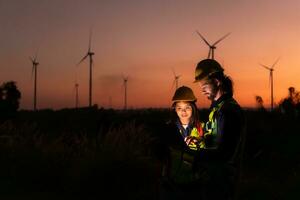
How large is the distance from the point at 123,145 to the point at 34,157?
7.47 feet

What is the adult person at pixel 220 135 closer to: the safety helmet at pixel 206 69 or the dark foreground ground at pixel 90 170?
the safety helmet at pixel 206 69

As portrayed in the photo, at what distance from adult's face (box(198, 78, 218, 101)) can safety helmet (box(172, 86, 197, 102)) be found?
2.19 feet

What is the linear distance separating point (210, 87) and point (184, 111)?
720 mm

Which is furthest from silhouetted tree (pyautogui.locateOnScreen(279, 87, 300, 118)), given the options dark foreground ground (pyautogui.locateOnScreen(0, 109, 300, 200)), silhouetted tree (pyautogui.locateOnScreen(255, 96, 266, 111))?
dark foreground ground (pyautogui.locateOnScreen(0, 109, 300, 200))

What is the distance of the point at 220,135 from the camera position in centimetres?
397

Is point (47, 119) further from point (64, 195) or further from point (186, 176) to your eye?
point (186, 176)

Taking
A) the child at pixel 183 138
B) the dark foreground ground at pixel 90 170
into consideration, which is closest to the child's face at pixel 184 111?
the child at pixel 183 138

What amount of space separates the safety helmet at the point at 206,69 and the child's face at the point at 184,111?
2.33 ft

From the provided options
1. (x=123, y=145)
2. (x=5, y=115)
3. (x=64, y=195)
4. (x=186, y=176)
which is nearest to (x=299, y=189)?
(x=123, y=145)

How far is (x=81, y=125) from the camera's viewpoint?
31.3 meters

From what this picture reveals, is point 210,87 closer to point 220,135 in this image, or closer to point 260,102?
point 220,135

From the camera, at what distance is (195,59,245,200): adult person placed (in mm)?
3926

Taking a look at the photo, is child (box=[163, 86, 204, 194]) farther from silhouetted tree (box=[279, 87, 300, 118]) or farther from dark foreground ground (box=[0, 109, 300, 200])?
silhouetted tree (box=[279, 87, 300, 118])

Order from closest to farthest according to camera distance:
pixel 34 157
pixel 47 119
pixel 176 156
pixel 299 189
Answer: pixel 176 156 < pixel 299 189 < pixel 34 157 < pixel 47 119
